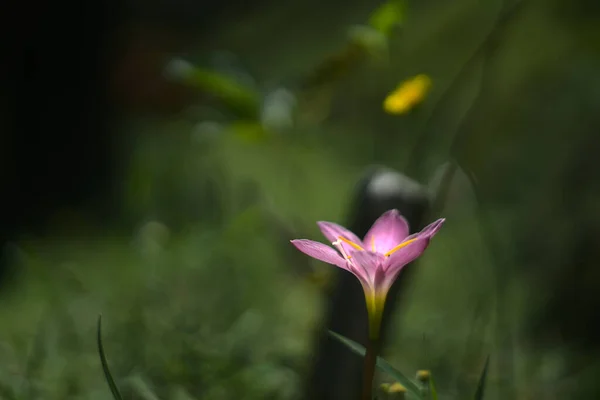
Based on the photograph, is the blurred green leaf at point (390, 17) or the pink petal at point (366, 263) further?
the blurred green leaf at point (390, 17)

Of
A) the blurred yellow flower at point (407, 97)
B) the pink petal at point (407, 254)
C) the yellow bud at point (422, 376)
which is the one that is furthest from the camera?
the blurred yellow flower at point (407, 97)

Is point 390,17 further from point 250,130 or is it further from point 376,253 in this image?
point 376,253

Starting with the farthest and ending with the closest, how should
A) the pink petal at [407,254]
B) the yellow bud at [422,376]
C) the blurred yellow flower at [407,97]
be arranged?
the blurred yellow flower at [407,97], the yellow bud at [422,376], the pink petal at [407,254]

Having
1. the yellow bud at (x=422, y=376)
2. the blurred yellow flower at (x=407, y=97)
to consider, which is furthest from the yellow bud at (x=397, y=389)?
the blurred yellow flower at (x=407, y=97)

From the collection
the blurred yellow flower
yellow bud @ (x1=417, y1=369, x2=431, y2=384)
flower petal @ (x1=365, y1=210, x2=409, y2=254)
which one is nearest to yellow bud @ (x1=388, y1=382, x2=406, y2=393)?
yellow bud @ (x1=417, y1=369, x2=431, y2=384)

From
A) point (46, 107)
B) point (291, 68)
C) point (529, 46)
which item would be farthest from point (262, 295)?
point (291, 68)

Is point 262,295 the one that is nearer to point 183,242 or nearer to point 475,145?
point 183,242

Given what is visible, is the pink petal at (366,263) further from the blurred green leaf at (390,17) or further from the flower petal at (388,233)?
the blurred green leaf at (390,17)

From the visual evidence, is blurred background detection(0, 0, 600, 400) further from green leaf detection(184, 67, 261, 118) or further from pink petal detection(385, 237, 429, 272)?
pink petal detection(385, 237, 429, 272)
